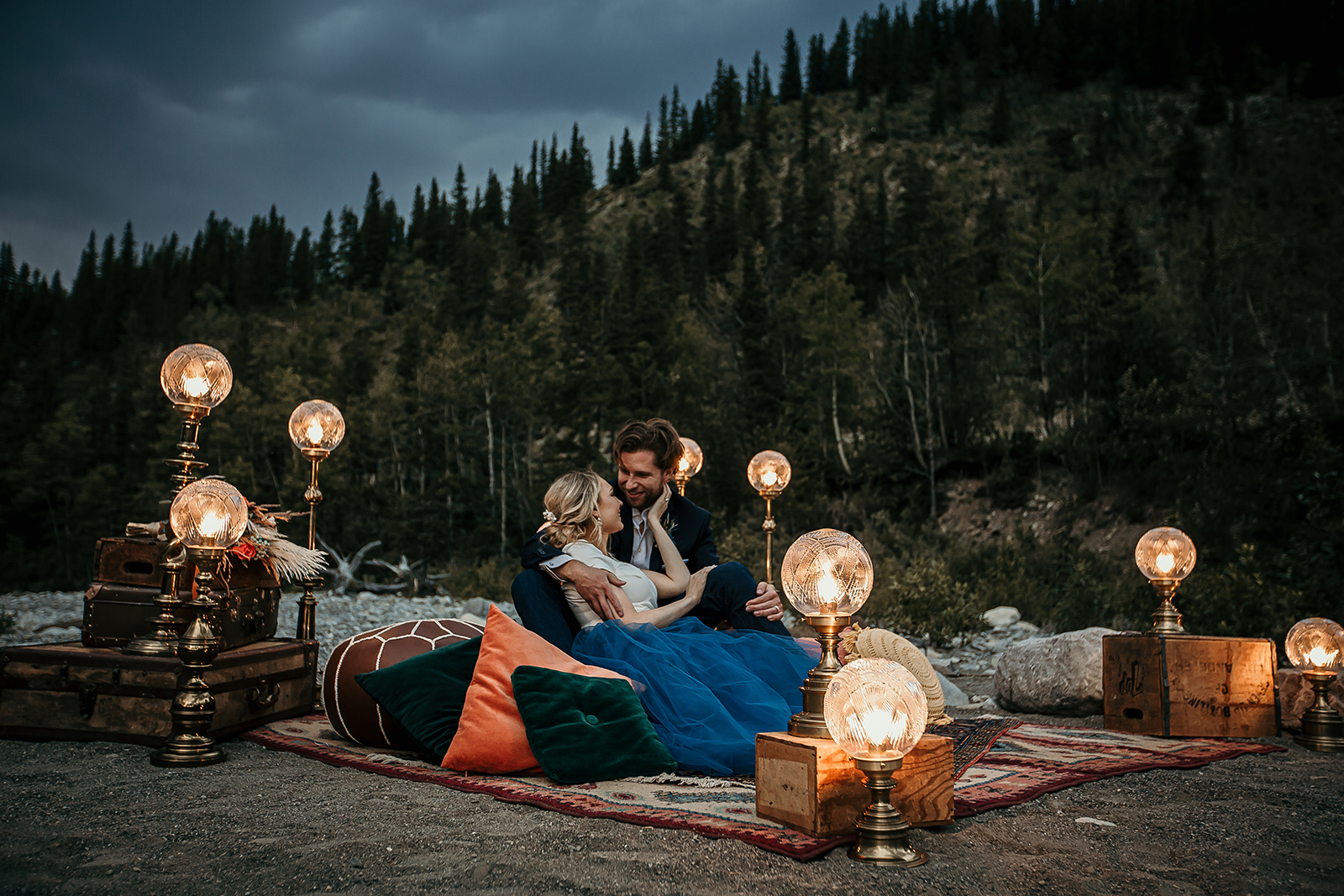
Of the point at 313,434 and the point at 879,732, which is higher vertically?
the point at 313,434

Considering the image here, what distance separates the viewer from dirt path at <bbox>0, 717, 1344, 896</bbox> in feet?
6.66

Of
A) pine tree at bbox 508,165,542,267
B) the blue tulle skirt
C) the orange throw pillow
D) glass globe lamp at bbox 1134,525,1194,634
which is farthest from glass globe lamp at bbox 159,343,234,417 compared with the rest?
pine tree at bbox 508,165,542,267

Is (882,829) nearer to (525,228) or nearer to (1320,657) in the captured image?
(1320,657)

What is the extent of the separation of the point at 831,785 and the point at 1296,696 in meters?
3.87

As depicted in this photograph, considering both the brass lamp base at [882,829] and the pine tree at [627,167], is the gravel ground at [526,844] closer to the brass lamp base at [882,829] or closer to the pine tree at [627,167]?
the brass lamp base at [882,829]

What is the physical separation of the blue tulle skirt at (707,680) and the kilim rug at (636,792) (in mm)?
131

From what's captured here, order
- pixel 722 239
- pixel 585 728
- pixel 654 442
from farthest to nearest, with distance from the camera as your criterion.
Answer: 1. pixel 722 239
2. pixel 654 442
3. pixel 585 728

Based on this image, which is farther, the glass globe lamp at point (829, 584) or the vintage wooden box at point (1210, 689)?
the vintage wooden box at point (1210, 689)

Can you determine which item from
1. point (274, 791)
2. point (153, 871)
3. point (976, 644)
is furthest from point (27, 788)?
point (976, 644)

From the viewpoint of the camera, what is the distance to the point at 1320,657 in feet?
13.9

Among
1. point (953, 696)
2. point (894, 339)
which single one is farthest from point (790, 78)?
point (953, 696)

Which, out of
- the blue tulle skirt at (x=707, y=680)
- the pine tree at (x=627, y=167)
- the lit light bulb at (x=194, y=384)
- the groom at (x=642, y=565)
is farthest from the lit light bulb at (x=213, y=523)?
the pine tree at (x=627, y=167)

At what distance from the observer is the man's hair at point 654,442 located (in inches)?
191

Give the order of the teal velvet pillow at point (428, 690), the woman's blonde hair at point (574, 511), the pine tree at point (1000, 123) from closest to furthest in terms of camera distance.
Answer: the teal velvet pillow at point (428, 690), the woman's blonde hair at point (574, 511), the pine tree at point (1000, 123)
